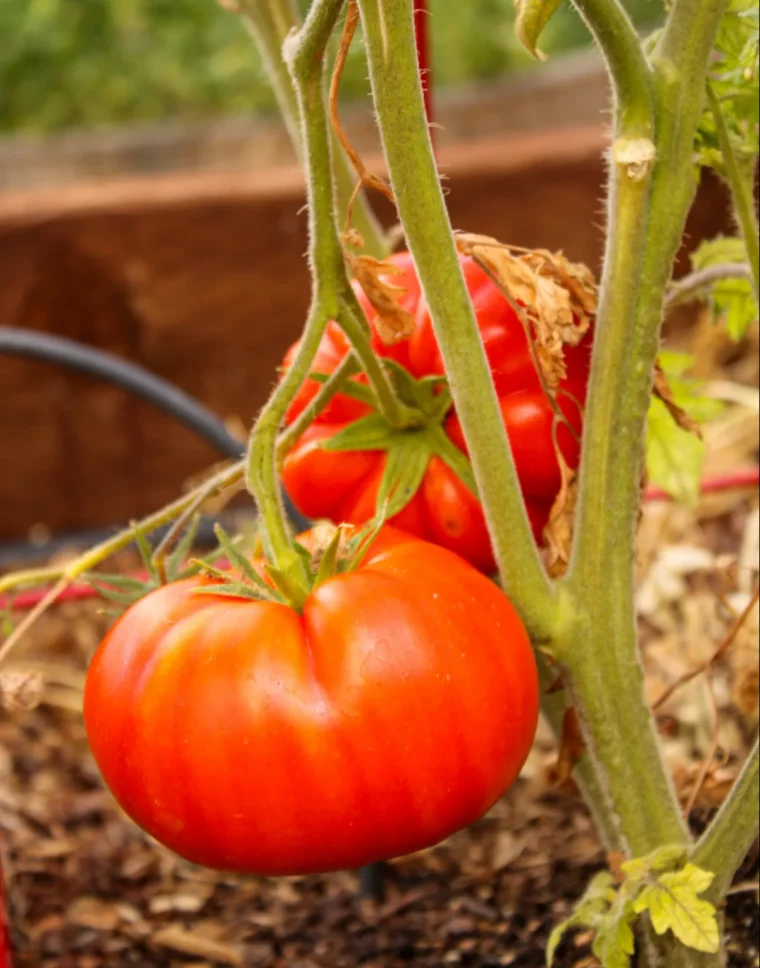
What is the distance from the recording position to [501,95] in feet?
11.4

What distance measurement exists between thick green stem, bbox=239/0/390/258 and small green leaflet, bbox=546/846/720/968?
441 mm

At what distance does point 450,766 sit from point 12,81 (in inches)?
180

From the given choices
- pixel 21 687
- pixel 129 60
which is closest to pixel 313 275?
pixel 21 687

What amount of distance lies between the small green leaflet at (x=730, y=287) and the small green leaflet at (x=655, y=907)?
343 millimetres

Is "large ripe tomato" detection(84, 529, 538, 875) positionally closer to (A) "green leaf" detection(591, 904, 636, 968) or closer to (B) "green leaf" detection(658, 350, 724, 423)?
(A) "green leaf" detection(591, 904, 636, 968)

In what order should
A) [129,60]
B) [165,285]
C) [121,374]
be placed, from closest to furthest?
[121,374] → [165,285] → [129,60]

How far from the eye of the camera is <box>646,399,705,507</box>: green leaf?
2.86 ft

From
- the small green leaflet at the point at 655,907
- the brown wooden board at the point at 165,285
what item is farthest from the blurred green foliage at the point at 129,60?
the small green leaflet at the point at 655,907

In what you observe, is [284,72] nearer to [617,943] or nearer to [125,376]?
[125,376]

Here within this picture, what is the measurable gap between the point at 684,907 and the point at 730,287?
38cm

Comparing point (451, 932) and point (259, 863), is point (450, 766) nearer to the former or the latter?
point (259, 863)

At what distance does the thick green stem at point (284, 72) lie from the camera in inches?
34.4

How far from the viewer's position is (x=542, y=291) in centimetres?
69

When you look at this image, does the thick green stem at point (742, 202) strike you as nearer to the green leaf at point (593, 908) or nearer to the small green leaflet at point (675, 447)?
the small green leaflet at point (675, 447)
